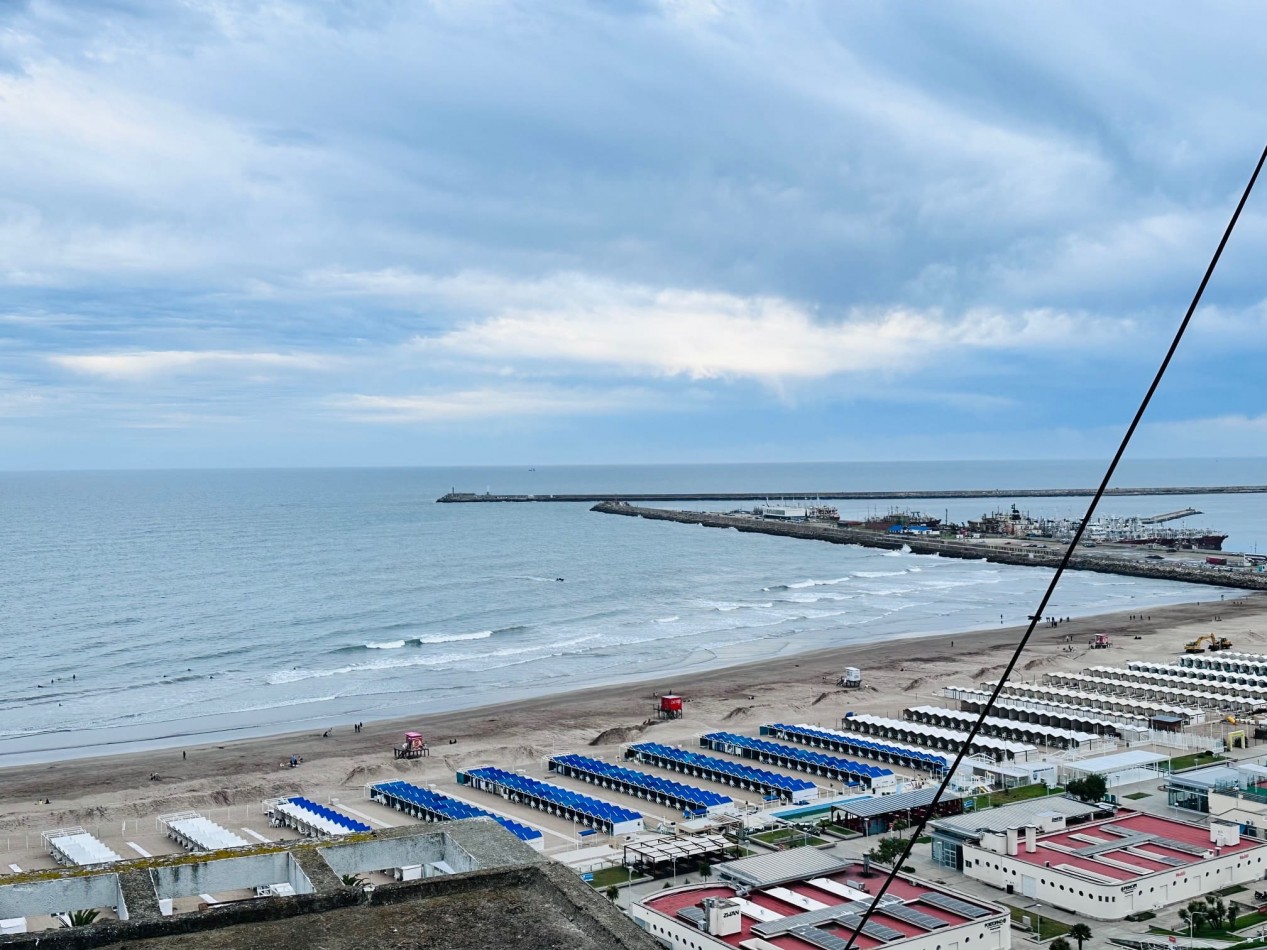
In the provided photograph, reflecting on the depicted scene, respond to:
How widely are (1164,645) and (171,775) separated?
46035 millimetres

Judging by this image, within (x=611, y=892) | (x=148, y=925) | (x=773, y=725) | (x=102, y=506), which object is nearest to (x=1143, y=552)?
(x=773, y=725)

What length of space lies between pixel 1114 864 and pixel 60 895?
68.6 ft

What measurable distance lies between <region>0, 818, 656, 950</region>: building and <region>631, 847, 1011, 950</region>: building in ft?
41.4

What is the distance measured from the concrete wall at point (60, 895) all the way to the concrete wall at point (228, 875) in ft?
0.81

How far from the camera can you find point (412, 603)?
73438mm

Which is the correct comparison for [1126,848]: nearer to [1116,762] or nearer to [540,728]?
[1116,762]

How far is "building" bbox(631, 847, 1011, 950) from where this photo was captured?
1803 centimetres

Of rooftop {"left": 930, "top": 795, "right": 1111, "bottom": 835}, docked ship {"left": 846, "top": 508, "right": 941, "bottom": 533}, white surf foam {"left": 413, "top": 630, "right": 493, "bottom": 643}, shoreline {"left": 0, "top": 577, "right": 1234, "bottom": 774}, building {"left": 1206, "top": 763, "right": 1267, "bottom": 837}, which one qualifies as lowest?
shoreline {"left": 0, "top": 577, "right": 1234, "bottom": 774}

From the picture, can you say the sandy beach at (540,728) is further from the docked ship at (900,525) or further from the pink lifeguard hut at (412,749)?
the docked ship at (900,525)

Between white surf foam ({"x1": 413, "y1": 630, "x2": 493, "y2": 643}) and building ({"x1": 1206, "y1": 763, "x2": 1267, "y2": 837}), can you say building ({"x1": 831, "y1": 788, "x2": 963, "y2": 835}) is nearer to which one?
building ({"x1": 1206, "y1": 763, "x2": 1267, "y2": 837})

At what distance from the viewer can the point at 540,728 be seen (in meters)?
40.2

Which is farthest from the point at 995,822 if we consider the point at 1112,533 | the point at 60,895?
the point at 1112,533

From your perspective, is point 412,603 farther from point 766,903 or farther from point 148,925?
point 148,925

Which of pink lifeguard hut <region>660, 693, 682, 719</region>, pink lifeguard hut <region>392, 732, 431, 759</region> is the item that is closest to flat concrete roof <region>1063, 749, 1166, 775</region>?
pink lifeguard hut <region>660, 693, 682, 719</region>
